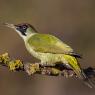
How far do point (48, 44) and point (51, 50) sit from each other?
21 centimetres

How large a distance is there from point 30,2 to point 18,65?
888 centimetres

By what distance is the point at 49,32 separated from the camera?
16.4 metres

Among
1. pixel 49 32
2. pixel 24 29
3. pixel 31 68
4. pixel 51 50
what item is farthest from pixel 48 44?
pixel 49 32

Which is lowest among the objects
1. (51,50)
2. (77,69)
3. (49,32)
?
(77,69)

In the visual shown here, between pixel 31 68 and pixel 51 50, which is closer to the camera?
pixel 31 68

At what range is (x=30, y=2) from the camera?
696 inches

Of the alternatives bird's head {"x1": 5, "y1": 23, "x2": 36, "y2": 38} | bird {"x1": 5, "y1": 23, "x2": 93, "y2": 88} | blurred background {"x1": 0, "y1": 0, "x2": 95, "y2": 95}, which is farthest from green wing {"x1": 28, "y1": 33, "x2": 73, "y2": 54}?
blurred background {"x1": 0, "y1": 0, "x2": 95, "y2": 95}

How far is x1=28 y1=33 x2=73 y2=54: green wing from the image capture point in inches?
364

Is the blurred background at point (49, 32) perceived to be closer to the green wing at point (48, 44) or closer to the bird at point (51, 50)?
the bird at point (51, 50)

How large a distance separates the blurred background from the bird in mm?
4904

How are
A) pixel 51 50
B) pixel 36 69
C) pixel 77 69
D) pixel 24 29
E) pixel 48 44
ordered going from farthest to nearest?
1. pixel 24 29
2. pixel 48 44
3. pixel 51 50
4. pixel 36 69
5. pixel 77 69

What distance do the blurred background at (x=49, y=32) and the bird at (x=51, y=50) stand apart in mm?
4904

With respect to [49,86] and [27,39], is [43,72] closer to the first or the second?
[27,39]

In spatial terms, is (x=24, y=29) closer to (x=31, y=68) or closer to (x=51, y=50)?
(x=51, y=50)
